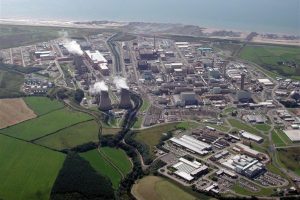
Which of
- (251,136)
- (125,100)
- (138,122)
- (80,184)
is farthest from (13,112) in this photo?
(251,136)

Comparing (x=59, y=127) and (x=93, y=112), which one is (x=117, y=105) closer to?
(x=93, y=112)

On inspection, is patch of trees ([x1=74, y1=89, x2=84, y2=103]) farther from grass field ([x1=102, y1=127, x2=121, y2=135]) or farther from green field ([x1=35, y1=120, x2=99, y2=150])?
grass field ([x1=102, y1=127, x2=121, y2=135])

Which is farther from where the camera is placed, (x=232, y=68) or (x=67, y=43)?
(x=67, y=43)

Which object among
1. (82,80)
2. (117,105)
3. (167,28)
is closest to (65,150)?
(117,105)

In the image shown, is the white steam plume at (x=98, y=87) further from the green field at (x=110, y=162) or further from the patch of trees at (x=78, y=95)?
the green field at (x=110, y=162)

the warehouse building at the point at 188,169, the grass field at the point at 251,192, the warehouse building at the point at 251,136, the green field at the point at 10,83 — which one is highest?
the green field at the point at 10,83

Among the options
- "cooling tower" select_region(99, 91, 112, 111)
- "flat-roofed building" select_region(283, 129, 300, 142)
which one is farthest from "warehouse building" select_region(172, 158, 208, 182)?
"cooling tower" select_region(99, 91, 112, 111)

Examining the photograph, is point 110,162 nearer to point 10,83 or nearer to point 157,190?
point 157,190

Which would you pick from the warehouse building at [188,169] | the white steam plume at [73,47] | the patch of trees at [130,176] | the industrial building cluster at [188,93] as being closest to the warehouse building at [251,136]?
the industrial building cluster at [188,93]
